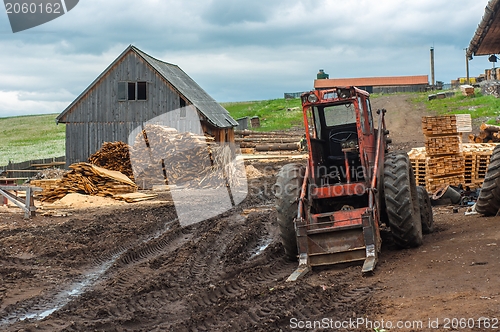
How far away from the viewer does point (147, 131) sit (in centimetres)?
2617

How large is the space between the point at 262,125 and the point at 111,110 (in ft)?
98.6

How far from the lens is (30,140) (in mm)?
73812

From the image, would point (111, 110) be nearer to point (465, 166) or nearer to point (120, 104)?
point (120, 104)

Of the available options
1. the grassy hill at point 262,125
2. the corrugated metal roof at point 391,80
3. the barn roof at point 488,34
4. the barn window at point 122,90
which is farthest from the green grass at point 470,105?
the barn roof at point 488,34

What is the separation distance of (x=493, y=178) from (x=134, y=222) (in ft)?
30.4

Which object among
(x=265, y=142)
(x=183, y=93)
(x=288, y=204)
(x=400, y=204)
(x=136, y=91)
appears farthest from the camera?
(x=265, y=142)

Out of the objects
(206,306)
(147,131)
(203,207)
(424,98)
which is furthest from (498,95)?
(206,306)

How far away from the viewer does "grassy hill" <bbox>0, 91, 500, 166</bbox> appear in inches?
1853

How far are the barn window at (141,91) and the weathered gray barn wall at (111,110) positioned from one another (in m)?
0.22

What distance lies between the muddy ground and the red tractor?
13.4 inches

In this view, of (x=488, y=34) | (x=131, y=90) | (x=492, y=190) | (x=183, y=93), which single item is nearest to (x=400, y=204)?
(x=492, y=190)

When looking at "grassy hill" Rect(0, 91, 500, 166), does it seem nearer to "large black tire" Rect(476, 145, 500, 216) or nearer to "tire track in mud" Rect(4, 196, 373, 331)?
"large black tire" Rect(476, 145, 500, 216)

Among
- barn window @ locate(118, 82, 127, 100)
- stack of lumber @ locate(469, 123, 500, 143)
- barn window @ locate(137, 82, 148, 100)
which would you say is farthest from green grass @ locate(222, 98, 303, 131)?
stack of lumber @ locate(469, 123, 500, 143)

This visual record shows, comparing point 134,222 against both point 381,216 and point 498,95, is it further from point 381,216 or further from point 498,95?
point 498,95
